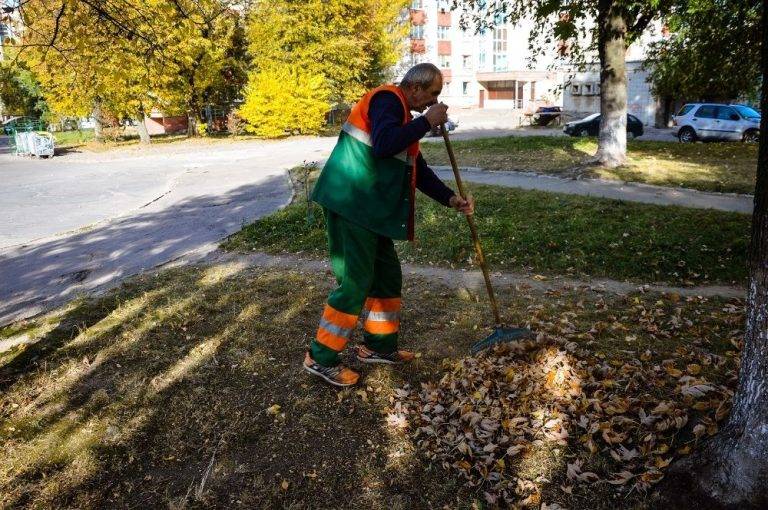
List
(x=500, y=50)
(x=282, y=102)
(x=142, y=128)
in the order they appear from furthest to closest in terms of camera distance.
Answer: (x=500, y=50), (x=142, y=128), (x=282, y=102)

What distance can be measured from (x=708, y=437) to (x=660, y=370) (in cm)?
78

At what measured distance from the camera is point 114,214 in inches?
437

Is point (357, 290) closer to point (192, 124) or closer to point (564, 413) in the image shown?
point (564, 413)

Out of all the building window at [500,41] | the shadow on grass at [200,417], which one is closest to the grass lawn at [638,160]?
the shadow on grass at [200,417]

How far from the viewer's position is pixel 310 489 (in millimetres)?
2783

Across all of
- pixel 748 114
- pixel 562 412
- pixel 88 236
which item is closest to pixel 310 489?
pixel 562 412

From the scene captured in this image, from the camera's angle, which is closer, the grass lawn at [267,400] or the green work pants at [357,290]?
the grass lawn at [267,400]

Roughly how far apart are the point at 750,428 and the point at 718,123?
23246 mm

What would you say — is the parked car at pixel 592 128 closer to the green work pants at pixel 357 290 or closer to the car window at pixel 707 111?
the car window at pixel 707 111

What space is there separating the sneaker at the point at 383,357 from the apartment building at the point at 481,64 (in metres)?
52.1

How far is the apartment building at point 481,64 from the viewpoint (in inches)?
2082

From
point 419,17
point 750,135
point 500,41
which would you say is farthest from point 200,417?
point 500,41

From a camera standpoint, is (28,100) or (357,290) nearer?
(357,290)

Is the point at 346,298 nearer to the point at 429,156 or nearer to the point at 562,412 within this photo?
the point at 562,412
